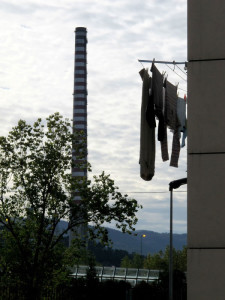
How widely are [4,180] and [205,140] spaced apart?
24.7m

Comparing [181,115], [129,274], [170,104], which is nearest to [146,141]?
[170,104]

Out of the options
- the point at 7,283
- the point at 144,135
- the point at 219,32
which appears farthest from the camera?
the point at 7,283

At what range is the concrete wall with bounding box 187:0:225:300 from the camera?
336 inches

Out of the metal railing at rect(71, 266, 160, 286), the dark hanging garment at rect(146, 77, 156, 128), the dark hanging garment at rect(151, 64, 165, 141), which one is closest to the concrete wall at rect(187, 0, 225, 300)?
the dark hanging garment at rect(146, 77, 156, 128)

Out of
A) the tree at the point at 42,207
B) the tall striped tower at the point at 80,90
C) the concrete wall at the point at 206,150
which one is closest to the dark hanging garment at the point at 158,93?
the concrete wall at the point at 206,150

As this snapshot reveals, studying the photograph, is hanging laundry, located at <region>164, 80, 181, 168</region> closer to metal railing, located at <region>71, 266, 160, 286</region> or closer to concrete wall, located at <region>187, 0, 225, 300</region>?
concrete wall, located at <region>187, 0, 225, 300</region>

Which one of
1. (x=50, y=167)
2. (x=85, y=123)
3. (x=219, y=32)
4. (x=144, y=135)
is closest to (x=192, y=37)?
(x=219, y=32)

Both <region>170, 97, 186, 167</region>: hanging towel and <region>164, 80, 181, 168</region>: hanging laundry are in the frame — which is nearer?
<region>164, 80, 181, 168</region>: hanging laundry

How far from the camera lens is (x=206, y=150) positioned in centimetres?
891

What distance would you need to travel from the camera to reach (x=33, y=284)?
31109 mm

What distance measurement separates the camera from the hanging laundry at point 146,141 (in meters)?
11.1

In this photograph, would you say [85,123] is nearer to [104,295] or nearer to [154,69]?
[104,295]

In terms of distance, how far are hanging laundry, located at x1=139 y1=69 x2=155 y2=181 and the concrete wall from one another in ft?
7.05

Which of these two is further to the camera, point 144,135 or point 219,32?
point 144,135
